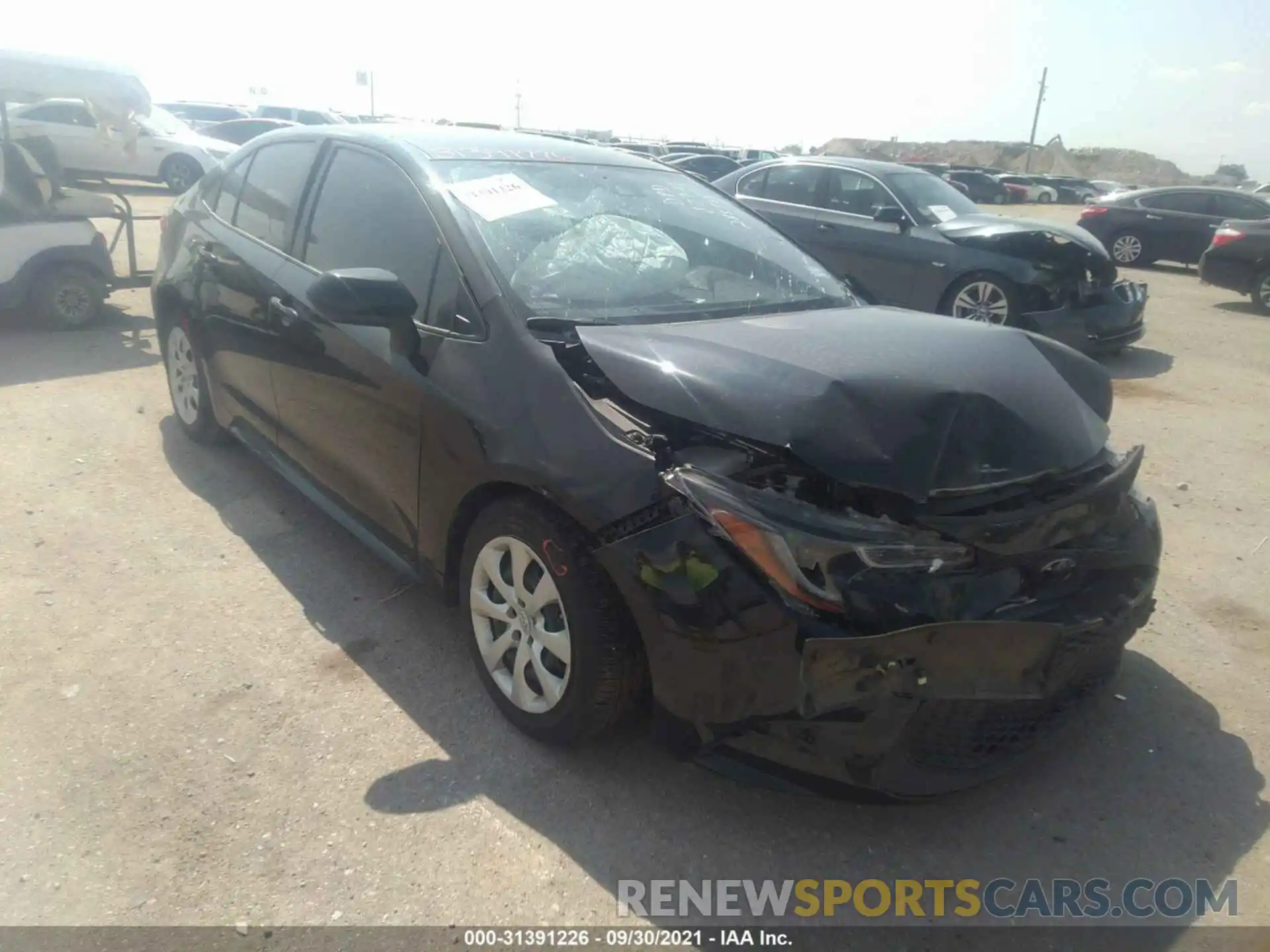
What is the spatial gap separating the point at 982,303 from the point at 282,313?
6.21 metres

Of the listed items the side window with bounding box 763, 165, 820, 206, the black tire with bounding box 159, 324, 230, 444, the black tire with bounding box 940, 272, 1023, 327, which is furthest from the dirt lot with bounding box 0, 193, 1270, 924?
the side window with bounding box 763, 165, 820, 206

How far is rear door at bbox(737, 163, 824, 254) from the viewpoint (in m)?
9.16

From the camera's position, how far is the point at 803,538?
2182mm

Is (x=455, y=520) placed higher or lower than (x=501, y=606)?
higher

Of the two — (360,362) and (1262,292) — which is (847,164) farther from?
Answer: (360,362)

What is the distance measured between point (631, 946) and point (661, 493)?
3.60 feet

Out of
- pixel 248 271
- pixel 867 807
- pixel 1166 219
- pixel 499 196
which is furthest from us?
pixel 1166 219

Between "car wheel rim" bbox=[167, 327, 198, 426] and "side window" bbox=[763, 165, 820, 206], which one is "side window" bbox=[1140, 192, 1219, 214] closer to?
"side window" bbox=[763, 165, 820, 206]

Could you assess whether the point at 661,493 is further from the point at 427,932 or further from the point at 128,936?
the point at 128,936

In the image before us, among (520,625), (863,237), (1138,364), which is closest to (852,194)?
(863,237)

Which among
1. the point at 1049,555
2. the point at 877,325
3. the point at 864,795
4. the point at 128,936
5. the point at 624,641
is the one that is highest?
the point at 877,325

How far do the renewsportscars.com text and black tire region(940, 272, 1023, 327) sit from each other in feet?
19.9

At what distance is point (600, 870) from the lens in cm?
241

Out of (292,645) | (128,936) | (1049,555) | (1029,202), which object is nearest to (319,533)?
(292,645)
